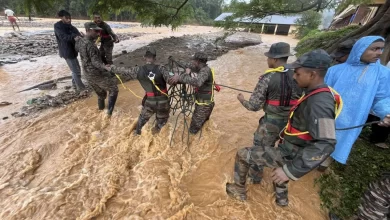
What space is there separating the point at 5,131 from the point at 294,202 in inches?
238

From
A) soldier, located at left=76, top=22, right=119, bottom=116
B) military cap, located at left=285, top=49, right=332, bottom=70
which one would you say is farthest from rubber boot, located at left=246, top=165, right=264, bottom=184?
soldier, located at left=76, top=22, right=119, bottom=116

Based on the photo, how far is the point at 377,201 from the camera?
7.52 feet

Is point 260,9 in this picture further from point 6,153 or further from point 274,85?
point 6,153

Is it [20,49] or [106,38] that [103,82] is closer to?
[106,38]

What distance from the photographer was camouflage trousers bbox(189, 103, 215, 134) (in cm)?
419

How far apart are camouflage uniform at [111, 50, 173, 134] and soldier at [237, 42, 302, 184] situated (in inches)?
65.8

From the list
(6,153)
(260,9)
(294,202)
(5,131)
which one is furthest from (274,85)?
(260,9)

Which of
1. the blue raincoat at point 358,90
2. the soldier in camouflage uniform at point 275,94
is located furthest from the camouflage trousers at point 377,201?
the soldier in camouflage uniform at point 275,94

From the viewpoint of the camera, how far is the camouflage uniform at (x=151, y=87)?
389cm

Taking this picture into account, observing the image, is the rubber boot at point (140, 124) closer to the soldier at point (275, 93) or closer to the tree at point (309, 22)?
the soldier at point (275, 93)

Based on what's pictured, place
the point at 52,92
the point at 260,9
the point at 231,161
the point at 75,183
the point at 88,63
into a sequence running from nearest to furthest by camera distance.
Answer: the point at 75,183, the point at 231,161, the point at 88,63, the point at 52,92, the point at 260,9

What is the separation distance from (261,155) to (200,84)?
1639mm

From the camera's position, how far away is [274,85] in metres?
2.72

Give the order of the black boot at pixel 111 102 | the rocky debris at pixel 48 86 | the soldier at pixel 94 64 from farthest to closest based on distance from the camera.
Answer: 1. the rocky debris at pixel 48 86
2. the black boot at pixel 111 102
3. the soldier at pixel 94 64
